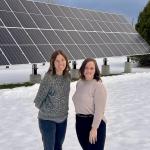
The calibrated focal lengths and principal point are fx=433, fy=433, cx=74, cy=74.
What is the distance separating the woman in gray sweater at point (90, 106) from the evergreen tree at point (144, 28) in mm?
34741

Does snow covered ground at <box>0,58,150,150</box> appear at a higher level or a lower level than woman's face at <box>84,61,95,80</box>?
lower

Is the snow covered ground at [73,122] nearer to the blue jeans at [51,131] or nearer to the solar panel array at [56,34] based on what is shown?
the solar panel array at [56,34]

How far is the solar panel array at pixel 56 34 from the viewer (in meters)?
19.2

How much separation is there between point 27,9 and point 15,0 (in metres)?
0.78

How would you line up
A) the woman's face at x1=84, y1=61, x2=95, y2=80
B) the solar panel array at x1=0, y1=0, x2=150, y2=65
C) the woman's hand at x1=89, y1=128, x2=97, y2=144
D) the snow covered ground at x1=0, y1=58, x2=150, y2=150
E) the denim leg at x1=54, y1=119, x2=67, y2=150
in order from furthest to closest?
1. the solar panel array at x1=0, y1=0, x2=150, y2=65
2. the snow covered ground at x1=0, y1=58, x2=150, y2=150
3. the denim leg at x1=54, y1=119, x2=67, y2=150
4. the woman's face at x1=84, y1=61, x2=95, y2=80
5. the woman's hand at x1=89, y1=128, x2=97, y2=144

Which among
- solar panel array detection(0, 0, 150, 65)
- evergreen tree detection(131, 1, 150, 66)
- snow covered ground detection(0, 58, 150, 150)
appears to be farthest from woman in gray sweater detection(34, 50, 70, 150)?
evergreen tree detection(131, 1, 150, 66)

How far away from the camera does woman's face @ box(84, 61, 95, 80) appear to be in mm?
5430

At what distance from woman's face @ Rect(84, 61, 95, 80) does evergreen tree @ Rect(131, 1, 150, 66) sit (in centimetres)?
3477

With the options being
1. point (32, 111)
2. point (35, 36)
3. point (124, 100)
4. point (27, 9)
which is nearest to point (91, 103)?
point (32, 111)

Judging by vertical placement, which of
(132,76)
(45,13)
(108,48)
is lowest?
(132,76)

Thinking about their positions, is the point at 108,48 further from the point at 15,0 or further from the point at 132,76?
the point at 15,0

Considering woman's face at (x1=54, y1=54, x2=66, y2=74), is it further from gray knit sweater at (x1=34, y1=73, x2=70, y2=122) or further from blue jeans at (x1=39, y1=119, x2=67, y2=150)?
blue jeans at (x1=39, y1=119, x2=67, y2=150)

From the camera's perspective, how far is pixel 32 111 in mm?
13133

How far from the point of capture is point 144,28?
4097 cm
